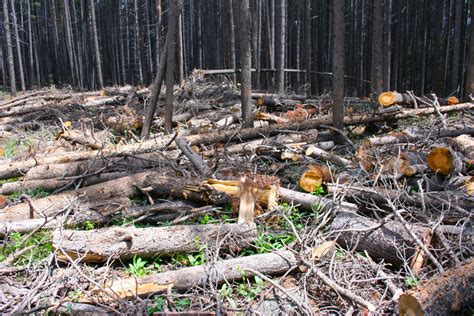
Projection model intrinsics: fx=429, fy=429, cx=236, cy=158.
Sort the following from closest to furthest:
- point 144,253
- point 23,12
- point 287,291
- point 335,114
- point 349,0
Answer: point 287,291, point 144,253, point 335,114, point 349,0, point 23,12

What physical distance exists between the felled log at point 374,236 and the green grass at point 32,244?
8.85 ft

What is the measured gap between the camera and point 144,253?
3844mm

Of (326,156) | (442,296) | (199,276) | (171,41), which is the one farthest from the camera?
(171,41)

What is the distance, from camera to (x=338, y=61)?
6410 mm

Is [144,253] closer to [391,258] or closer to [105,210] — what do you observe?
[105,210]

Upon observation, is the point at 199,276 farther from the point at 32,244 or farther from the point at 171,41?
the point at 171,41

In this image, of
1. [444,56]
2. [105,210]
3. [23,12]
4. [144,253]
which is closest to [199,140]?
[105,210]

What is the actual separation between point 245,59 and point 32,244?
Answer: 4.60 meters

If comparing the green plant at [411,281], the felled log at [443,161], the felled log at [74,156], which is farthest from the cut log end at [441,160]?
the felled log at [74,156]

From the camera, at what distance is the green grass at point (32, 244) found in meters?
3.98

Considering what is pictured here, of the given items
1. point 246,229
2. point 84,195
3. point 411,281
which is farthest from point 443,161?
point 84,195

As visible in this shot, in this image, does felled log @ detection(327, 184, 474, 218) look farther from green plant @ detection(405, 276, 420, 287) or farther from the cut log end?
green plant @ detection(405, 276, 420, 287)

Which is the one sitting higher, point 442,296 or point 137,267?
point 442,296

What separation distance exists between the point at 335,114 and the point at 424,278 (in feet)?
12.8
